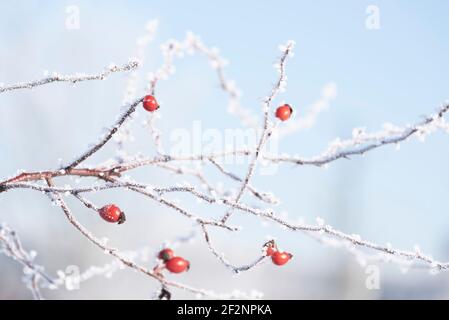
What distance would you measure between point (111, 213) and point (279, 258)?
0.53 m

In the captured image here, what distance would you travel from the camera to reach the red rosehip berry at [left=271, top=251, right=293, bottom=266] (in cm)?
145

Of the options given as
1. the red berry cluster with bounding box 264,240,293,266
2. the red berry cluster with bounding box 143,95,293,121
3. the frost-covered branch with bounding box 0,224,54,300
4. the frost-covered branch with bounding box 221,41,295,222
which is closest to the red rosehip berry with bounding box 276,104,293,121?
the red berry cluster with bounding box 143,95,293,121

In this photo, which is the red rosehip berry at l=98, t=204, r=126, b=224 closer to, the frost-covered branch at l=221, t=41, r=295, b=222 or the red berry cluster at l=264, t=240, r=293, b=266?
the frost-covered branch at l=221, t=41, r=295, b=222

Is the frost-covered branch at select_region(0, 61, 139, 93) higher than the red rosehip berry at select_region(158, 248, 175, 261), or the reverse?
the frost-covered branch at select_region(0, 61, 139, 93)

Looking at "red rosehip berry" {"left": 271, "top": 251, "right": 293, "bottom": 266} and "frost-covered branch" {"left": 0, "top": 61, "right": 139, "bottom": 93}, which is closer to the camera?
"frost-covered branch" {"left": 0, "top": 61, "right": 139, "bottom": 93}

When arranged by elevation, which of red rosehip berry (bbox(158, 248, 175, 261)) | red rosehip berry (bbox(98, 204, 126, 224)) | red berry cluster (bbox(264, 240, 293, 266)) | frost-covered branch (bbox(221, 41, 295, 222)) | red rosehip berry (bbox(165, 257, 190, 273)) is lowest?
red rosehip berry (bbox(165, 257, 190, 273))

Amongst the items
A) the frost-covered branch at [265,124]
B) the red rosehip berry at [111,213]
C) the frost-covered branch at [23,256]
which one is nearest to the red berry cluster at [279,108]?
the frost-covered branch at [265,124]

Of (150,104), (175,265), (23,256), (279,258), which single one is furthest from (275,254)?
(23,256)

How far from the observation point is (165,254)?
1.40 meters

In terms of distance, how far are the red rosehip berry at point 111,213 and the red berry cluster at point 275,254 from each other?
1.49 ft

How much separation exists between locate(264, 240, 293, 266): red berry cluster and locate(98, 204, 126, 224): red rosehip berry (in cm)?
45

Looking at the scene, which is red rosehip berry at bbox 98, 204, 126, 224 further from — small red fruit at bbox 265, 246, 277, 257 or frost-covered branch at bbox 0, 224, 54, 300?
small red fruit at bbox 265, 246, 277, 257

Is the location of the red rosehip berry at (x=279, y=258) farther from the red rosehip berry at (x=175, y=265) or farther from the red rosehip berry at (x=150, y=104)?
the red rosehip berry at (x=150, y=104)
